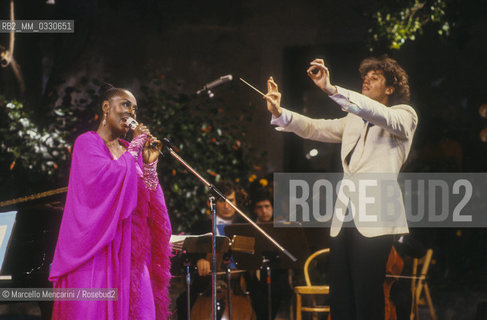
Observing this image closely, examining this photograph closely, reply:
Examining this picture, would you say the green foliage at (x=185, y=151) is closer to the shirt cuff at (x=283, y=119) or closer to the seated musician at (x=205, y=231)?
the seated musician at (x=205, y=231)

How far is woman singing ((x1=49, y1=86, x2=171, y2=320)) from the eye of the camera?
340 cm

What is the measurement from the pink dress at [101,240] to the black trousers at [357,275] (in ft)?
3.22

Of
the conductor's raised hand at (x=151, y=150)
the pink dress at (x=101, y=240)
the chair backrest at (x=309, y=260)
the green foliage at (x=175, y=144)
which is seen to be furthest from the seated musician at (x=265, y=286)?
the conductor's raised hand at (x=151, y=150)

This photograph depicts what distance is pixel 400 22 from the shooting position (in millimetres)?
6602

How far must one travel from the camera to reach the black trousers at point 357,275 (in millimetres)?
3490

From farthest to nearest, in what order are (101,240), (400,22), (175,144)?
(400,22)
(175,144)
(101,240)

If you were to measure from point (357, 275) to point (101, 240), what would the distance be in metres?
1.32

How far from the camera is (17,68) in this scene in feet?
23.2

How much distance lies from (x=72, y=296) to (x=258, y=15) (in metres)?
5.36

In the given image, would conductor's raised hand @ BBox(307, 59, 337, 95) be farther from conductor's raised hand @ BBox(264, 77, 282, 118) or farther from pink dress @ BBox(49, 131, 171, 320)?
pink dress @ BBox(49, 131, 171, 320)

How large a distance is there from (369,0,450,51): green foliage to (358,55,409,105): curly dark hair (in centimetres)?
286

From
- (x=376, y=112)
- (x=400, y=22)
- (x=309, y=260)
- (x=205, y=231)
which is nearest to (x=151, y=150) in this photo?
(x=376, y=112)

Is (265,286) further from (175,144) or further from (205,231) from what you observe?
(175,144)

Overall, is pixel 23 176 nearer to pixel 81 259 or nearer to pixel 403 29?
pixel 81 259
